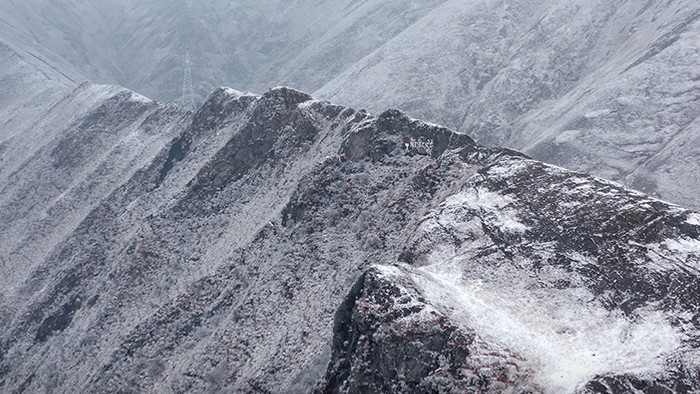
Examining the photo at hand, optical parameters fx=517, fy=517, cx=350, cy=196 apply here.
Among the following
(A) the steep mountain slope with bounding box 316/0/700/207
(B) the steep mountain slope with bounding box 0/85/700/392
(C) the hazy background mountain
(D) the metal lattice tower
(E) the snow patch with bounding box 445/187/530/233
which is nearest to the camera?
(B) the steep mountain slope with bounding box 0/85/700/392

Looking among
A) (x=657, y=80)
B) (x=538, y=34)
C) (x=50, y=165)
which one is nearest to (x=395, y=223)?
(x=50, y=165)

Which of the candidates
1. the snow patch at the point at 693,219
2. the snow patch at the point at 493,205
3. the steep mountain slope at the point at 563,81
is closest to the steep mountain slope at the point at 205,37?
the steep mountain slope at the point at 563,81

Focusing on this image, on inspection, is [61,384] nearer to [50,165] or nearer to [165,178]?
[165,178]

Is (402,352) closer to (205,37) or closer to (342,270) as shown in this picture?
(342,270)

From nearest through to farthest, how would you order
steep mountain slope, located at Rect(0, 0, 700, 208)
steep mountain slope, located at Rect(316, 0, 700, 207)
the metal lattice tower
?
steep mountain slope, located at Rect(316, 0, 700, 207) → steep mountain slope, located at Rect(0, 0, 700, 208) → the metal lattice tower

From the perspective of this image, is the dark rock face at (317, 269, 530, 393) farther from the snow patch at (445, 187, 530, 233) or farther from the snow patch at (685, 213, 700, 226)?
the snow patch at (685, 213, 700, 226)

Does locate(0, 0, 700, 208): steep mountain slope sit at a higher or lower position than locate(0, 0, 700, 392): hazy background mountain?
lower

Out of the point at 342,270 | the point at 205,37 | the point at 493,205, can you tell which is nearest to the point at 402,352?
the point at 342,270

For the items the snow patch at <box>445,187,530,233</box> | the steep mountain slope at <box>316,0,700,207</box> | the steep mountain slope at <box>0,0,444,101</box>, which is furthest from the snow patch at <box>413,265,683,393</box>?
the steep mountain slope at <box>0,0,444,101</box>
